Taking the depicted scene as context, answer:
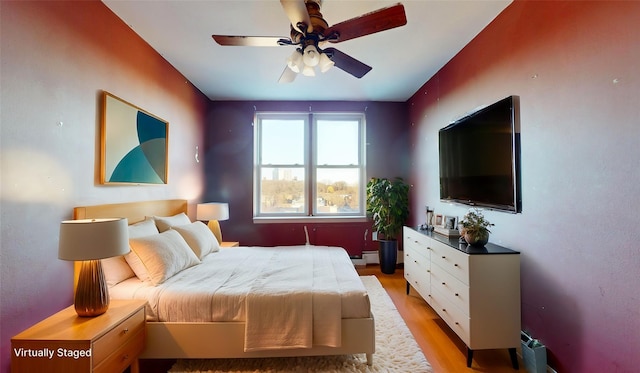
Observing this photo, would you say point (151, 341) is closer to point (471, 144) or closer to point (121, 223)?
point (121, 223)

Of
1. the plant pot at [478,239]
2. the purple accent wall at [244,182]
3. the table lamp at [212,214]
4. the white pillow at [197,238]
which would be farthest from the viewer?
the purple accent wall at [244,182]

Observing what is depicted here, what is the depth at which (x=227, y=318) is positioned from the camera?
1.88 meters

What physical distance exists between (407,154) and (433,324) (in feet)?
8.63

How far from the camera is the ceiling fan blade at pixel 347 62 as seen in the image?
205 cm

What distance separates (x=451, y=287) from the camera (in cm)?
223

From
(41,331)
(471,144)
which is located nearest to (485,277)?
(471,144)

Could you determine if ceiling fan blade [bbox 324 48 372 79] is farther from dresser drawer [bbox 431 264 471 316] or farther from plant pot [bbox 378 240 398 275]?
plant pot [bbox 378 240 398 275]

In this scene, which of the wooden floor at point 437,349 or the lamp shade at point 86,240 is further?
the wooden floor at point 437,349

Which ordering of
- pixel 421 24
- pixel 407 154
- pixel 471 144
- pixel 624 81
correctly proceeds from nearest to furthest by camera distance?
pixel 624 81 → pixel 421 24 → pixel 471 144 → pixel 407 154

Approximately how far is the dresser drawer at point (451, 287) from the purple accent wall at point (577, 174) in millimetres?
458

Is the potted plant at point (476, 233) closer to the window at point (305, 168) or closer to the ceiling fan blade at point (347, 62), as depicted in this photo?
the ceiling fan blade at point (347, 62)

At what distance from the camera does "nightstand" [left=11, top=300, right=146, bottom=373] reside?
54.1 inches

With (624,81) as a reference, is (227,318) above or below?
below

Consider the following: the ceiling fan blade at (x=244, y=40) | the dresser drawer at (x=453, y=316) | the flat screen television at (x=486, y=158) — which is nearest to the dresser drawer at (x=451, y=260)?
the dresser drawer at (x=453, y=316)
